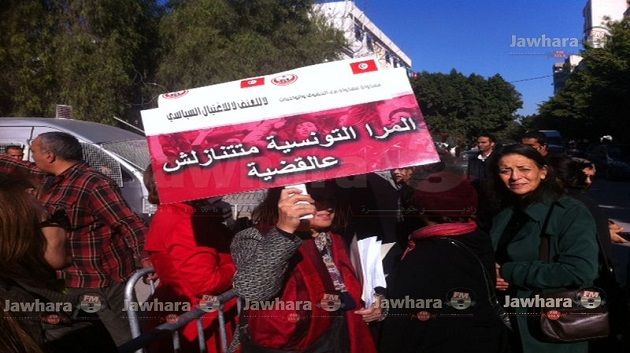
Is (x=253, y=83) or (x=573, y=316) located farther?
(x=573, y=316)

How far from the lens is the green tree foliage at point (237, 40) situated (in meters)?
12.2

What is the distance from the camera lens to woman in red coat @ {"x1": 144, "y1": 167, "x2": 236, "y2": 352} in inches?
111

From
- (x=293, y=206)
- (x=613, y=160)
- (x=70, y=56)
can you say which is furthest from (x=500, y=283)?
(x=613, y=160)

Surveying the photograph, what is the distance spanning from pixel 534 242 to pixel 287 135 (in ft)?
4.86

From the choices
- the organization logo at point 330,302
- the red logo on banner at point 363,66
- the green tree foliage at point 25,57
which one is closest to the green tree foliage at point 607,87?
the green tree foliage at point 25,57

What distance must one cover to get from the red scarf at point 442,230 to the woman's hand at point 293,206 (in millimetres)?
628

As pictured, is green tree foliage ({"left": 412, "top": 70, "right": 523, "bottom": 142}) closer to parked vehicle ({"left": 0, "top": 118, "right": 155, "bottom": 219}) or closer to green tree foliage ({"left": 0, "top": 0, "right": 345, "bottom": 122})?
green tree foliage ({"left": 0, "top": 0, "right": 345, "bottom": 122})

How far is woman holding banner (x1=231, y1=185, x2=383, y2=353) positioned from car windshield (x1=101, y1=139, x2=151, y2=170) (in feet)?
22.0

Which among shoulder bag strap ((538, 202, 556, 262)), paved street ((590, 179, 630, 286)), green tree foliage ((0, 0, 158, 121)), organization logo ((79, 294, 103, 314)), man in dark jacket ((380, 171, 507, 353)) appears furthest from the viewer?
green tree foliage ((0, 0, 158, 121))

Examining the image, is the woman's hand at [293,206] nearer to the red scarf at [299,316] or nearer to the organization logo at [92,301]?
the red scarf at [299,316]

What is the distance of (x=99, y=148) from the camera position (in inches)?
332

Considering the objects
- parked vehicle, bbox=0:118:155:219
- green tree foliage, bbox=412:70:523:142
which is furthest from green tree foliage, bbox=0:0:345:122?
green tree foliage, bbox=412:70:523:142

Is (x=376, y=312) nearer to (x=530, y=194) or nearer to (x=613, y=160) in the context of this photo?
(x=530, y=194)

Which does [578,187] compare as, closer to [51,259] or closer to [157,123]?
[157,123]
